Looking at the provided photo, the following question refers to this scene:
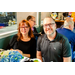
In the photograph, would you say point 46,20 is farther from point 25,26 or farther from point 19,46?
point 19,46

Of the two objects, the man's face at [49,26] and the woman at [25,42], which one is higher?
the man's face at [49,26]

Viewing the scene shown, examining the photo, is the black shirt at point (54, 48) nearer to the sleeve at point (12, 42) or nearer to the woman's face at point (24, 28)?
the woman's face at point (24, 28)

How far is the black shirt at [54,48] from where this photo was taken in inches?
50.8

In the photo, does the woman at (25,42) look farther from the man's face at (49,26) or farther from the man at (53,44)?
the man's face at (49,26)

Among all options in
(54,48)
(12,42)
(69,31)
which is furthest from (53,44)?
(12,42)

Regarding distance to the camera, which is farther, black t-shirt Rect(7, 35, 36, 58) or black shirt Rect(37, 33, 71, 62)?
black t-shirt Rect(7, 35, 36, 58)

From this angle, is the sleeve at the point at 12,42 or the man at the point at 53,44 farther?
the sleeve at the point at 12,42

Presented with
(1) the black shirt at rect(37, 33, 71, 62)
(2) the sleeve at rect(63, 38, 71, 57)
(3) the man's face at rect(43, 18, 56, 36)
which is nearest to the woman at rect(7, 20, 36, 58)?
(1) the black shirt at rect(37, 33, 71, 62)

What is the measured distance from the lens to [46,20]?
1322 millimetres

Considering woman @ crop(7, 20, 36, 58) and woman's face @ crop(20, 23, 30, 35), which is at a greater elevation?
woman's face @ crop(20, 23, 30, 35)

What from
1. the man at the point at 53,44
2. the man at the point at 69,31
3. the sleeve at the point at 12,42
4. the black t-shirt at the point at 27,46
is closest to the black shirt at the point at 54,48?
the man at the point at 53,44

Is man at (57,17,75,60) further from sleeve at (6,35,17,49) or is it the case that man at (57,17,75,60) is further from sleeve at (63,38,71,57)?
sleeve at (6,35,17,49)

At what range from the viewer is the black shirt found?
129cm
